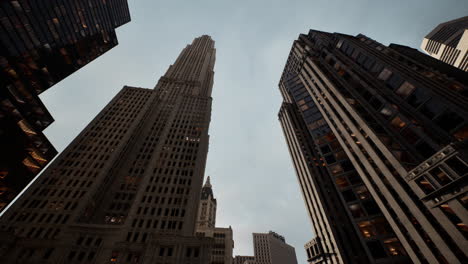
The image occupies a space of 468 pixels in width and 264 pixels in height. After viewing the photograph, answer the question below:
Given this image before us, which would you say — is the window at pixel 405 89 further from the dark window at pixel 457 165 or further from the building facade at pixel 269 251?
the building facade at pixel 269 251

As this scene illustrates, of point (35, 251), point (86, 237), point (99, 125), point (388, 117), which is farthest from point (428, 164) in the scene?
point (99, 125)

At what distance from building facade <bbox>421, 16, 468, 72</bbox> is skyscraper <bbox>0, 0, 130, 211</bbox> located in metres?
138

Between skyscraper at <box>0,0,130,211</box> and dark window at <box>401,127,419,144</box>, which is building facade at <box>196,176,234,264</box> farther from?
dark window at <box>401,127,419,144</box>

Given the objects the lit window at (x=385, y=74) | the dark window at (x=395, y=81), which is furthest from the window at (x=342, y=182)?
the lit window at (x=385, y=74)

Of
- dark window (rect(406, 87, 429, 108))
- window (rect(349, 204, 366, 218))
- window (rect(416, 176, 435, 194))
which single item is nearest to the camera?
window (rect(416, 176, 435, 194))

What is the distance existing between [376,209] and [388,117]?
20.6 meters

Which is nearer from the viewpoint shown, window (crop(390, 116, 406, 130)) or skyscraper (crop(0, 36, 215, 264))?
window (crop(390, 116, 406, 130))

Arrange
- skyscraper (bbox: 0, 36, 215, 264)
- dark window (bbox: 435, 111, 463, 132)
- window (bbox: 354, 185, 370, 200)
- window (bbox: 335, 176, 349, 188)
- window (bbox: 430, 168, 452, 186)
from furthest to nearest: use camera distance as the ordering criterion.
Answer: window (bbox: 335, 176, 349, 188) → window (bbox: 354, 185, 370, 200) → skyscraper (bbox: 0, 36, 215, 264) → dark window (bbox: 435, 111, 463, 132) → window (bbox: 430, 168, 452, 186)

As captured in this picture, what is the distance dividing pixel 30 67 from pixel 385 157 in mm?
90393

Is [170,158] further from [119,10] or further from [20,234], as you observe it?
[119,10]

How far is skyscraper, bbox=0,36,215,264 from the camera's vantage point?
3925 cm

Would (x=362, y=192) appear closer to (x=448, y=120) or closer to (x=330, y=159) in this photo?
(x=330, y=159)

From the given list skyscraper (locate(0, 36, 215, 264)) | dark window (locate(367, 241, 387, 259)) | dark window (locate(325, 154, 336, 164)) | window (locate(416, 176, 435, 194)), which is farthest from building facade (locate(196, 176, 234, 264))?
window (locate(416, 176, 435, 194))

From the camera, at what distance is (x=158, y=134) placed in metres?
81.7
